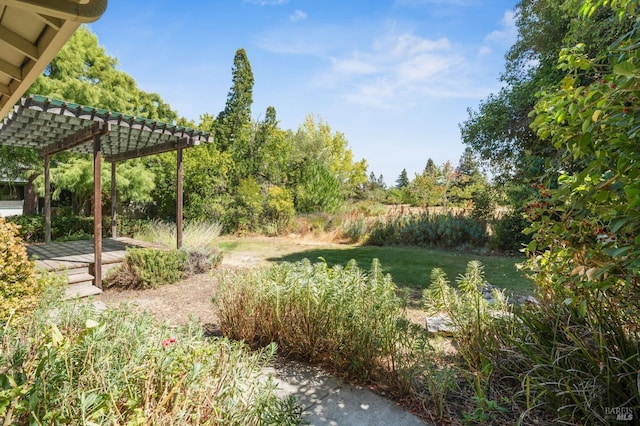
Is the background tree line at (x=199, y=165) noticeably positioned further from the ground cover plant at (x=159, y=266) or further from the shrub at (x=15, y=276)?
the shrub at (x=15, y=276)

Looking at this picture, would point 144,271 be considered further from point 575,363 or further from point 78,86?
point 78,86

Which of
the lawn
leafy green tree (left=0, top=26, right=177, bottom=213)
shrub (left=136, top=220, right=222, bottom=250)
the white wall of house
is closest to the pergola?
shrub (left=136, top=220, right=222, bottom=250)

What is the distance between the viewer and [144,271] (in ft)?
17.9

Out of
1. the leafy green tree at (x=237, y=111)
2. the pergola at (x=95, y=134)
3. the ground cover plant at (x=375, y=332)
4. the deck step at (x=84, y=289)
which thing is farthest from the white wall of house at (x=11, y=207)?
the ground cover plant at (x=375, y=332)

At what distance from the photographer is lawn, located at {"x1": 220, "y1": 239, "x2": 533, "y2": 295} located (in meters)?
5.80

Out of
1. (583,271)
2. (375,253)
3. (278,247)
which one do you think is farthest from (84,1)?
(278,247)

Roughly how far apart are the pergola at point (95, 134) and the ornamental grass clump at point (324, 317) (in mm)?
3520

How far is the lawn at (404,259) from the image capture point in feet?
19.0

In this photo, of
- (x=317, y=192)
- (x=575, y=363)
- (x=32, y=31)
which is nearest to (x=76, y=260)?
(x=32, y=31)

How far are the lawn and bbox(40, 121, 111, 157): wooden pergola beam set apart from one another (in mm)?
4315

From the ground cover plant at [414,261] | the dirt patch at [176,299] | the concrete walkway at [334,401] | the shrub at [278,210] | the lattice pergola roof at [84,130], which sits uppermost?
the lattice pergola roof at [84,130]

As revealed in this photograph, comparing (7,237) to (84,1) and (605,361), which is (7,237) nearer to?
(84,1)

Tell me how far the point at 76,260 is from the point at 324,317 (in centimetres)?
531

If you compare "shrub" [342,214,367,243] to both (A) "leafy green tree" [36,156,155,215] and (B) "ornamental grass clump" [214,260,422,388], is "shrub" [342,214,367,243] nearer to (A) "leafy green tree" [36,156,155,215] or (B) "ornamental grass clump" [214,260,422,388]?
(A) "leafy green tree" [36,156,155,215]
